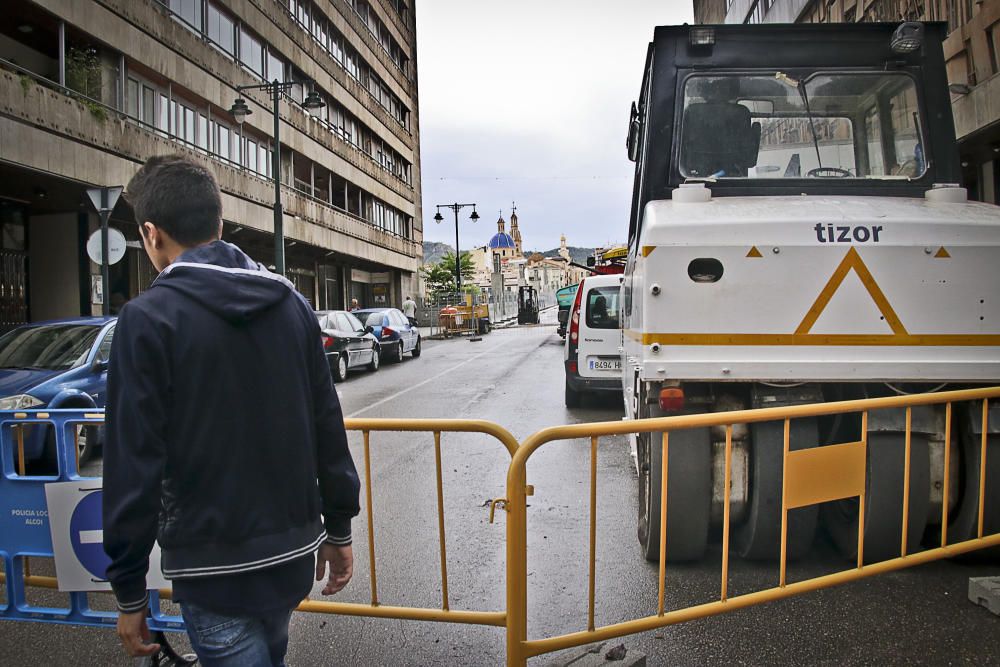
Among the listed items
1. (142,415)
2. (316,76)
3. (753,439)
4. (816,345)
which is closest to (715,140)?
(816,345)

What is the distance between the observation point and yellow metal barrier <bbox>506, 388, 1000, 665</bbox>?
10.1ft

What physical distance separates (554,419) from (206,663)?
8.69 metres

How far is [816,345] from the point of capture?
4156mm

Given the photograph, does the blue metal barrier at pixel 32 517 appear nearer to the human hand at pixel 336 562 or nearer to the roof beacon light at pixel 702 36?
the human hand at pixel 336 562

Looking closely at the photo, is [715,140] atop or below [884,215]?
atop

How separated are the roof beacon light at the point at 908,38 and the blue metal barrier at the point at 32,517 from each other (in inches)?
202

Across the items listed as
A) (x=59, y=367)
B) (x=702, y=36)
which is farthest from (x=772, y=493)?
(x=59, y=367)

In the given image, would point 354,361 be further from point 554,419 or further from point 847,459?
point 847,459

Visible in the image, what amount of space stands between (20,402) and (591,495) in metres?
6.43

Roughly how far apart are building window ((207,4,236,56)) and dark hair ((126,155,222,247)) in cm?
2478

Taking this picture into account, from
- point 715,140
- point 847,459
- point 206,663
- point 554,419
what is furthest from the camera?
point 554,419

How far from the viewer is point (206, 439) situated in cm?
194

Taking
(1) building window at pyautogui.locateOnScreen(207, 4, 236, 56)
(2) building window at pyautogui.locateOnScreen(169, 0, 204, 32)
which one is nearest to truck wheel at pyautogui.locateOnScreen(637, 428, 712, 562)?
(2) building window at pyautogui.locateOnScreen(169, 0, 204, 32)

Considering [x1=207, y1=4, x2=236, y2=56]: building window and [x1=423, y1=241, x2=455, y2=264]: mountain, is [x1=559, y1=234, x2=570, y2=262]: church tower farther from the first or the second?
[x1=207, y1=4, x2=236, y2=56]: building window
